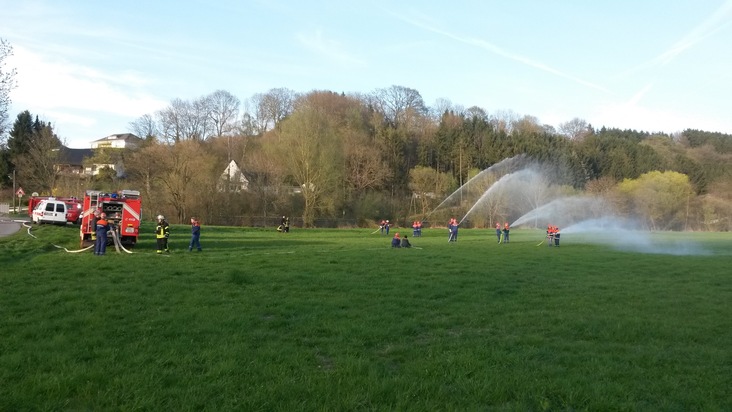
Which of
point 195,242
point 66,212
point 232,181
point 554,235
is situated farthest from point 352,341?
point 232,181

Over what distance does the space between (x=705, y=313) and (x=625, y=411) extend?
765 centimetres

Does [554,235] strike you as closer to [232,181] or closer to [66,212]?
[66,212]

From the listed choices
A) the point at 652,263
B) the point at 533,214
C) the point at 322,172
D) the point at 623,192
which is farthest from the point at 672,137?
the point at 652,263

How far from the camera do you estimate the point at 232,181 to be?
230 ft

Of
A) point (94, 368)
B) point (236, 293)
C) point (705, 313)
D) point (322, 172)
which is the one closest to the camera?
point (94, 368)

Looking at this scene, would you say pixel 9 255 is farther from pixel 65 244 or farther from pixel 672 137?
pixel 672 137

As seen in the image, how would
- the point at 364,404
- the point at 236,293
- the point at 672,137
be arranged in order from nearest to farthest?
the point at 364,404
the point at 236,293
the point at 672,137

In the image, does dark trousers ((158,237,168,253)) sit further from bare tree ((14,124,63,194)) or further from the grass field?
bare tree ((14,124,63,194))

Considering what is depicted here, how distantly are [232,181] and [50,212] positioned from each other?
99.1 feet

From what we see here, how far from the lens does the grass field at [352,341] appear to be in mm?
6109

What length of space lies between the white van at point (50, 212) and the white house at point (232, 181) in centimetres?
2727

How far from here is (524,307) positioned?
489 inches

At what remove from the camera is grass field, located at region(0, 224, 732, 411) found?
6.11m

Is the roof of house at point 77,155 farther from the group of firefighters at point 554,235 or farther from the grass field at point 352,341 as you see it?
the grass field at point 352,341
